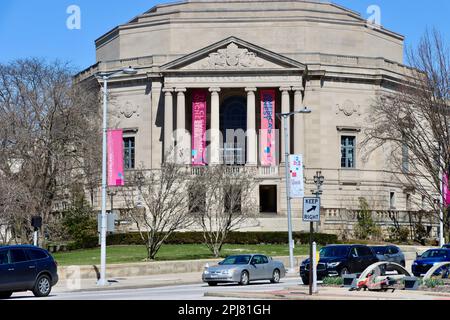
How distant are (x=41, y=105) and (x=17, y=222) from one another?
8.47 meters

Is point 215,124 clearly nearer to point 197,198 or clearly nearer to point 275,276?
point 197,198

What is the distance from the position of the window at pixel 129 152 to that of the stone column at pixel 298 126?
14.9 metres

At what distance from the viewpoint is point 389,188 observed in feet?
277

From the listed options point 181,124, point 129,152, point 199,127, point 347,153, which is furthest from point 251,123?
point 129,152

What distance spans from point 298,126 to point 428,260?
3843 cm

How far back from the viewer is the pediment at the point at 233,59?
78.4 meters

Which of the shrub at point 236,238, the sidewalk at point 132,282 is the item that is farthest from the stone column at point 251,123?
the sidewalk at point 132,282

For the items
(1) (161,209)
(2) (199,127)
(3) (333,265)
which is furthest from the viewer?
(2) (199,127)

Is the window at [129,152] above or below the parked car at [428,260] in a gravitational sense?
above

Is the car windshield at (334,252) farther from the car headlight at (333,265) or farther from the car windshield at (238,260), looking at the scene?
the car windshield at (238,260)

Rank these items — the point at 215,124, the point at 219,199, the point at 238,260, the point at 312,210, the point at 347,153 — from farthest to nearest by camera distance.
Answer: the point at 347,153 < the point at 215,124 < the point at 219,199 < the point at 238,260 < the point at 312,210

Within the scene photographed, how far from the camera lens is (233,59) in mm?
79188

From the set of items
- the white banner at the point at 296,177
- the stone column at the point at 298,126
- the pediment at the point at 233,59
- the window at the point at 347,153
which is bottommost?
the white banner at the point at 296,177
